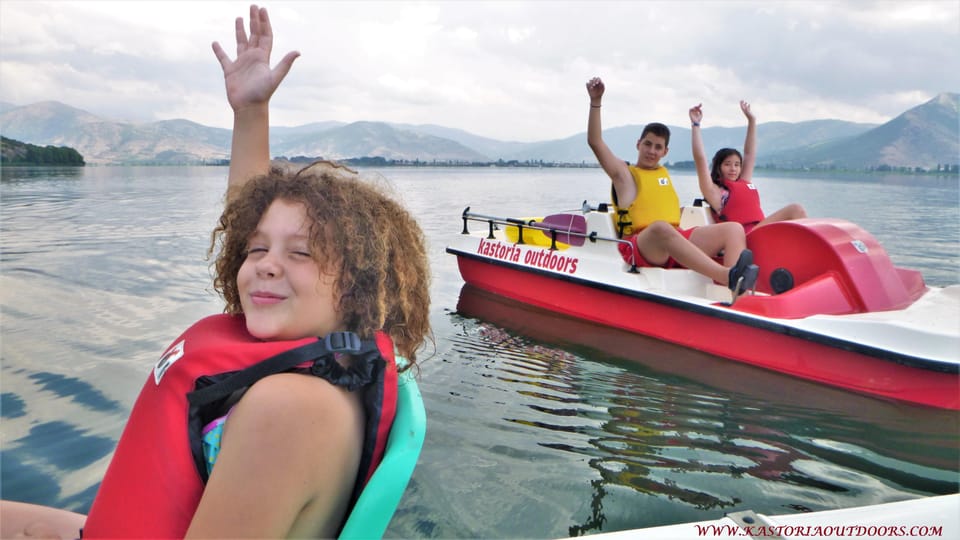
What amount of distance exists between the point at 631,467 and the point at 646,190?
11.5ft

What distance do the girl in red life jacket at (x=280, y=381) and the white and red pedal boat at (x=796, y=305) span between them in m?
4.15

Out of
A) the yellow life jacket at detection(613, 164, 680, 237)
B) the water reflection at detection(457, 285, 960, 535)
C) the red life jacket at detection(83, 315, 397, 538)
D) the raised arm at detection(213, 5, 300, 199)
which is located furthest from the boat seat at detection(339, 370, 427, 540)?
the yellow life jacket at detection(613, 164, 680, 237)

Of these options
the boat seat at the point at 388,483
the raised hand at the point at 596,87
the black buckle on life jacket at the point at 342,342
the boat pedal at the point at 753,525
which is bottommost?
the boat pedal at the point at 753,525

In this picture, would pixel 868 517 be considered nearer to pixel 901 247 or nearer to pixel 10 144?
pixel 901 247

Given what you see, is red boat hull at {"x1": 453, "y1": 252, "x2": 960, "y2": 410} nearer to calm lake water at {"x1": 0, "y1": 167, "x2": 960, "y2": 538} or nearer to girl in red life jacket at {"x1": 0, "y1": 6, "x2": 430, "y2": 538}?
calm lake water at {"x1": 0, "y1": 167, "x2": 960, "y2": 538}

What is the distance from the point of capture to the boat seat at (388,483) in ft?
4.42

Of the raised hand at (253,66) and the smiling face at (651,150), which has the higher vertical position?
the smiling face at (651,150)

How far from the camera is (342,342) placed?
1.36 meters

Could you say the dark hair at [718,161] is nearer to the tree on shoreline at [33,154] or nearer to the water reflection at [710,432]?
the water reflection at [710,432]

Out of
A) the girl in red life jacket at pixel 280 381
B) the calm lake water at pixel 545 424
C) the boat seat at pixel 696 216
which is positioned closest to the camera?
the girl in red life jacket at pixel 280 381

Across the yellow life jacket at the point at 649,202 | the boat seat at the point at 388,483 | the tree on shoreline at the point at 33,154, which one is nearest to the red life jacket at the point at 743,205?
the yellow life jacket at the point at 649,202

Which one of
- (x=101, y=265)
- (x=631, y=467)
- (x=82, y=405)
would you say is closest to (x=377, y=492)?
(x=631, y=467)

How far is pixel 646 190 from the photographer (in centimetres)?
653

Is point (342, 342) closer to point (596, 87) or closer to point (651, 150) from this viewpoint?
point (596, 87)
